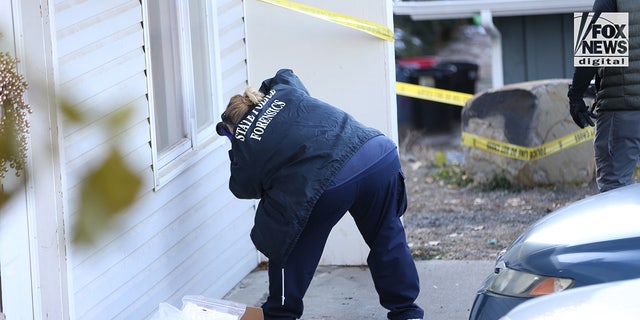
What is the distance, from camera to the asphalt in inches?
212

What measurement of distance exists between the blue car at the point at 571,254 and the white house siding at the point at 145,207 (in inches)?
51.8

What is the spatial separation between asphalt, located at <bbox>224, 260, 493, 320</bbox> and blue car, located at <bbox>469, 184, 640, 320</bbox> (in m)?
1.91

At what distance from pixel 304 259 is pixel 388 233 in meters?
0.46

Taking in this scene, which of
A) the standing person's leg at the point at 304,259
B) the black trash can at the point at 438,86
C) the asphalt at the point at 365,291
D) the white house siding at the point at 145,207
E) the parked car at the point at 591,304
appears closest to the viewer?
the parked car at the point at 591,304

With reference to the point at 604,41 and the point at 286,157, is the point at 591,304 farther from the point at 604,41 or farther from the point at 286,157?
the point at 604,41

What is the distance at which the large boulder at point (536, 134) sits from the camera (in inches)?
342

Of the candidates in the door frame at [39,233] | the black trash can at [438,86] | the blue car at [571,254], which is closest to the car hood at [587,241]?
the blue car at [571,254]

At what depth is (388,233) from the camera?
4719 millimetres

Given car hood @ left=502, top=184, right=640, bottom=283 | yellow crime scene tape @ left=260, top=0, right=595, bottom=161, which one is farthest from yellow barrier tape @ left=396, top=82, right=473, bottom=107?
car hood @ left=502, top=184, right=640, bottom=283

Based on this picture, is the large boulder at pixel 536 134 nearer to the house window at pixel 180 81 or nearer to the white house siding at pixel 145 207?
the white house siding at pixel 145 207

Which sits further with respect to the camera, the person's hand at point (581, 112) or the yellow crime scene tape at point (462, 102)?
the yellow crime scene tape at point (462, 102)

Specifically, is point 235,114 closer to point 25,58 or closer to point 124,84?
point 124,84

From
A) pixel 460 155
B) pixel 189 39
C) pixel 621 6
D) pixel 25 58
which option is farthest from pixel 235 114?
pixel 460 155

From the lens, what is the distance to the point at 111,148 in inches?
38.2
